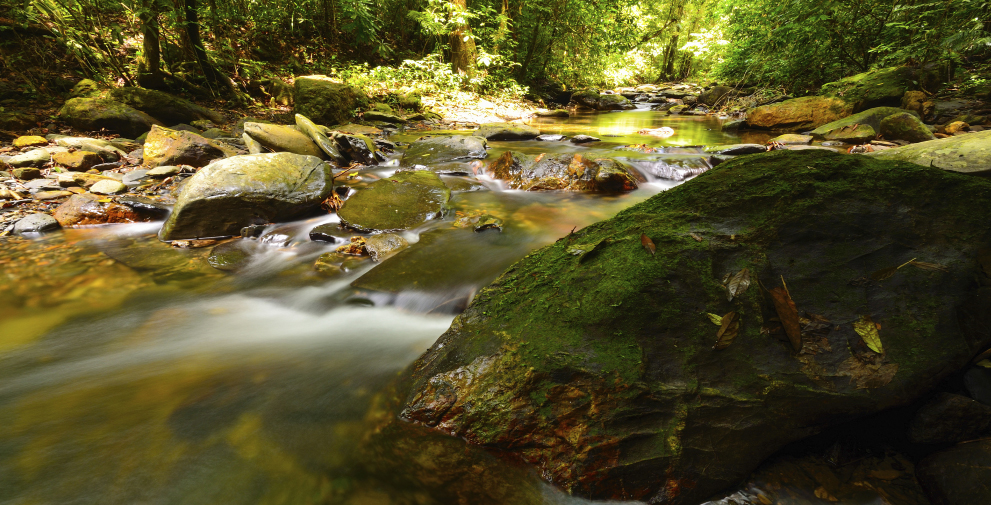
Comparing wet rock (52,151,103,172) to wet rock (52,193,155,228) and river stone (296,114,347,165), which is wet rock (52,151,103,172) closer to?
wet rock (52,193,155,228)

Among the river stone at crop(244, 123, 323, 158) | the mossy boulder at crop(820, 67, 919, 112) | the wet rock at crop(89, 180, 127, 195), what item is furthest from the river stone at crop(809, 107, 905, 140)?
the wet rock at crop(89, 180, 127, 195)

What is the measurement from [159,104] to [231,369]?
8.99 metres

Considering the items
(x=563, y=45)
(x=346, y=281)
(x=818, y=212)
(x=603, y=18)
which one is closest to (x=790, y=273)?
(x=818, y=212)

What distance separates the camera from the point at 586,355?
5.93 ft

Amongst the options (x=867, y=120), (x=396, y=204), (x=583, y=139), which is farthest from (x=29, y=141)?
(x=867, y=120)

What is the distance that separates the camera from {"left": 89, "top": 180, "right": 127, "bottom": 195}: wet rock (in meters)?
5.56

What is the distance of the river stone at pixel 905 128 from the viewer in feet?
21.9

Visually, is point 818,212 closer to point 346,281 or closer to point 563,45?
point 346,281

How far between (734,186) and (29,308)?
5427 millimetres

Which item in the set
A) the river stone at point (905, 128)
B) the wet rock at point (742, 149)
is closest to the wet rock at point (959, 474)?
the wet rock at point (742, 149)

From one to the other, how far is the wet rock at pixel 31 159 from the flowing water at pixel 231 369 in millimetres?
2315

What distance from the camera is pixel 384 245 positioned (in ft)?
14.7

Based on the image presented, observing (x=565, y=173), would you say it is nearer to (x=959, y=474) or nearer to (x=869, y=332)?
(x=869, y=332)

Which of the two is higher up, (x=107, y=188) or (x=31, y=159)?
(x=31, y=159)
